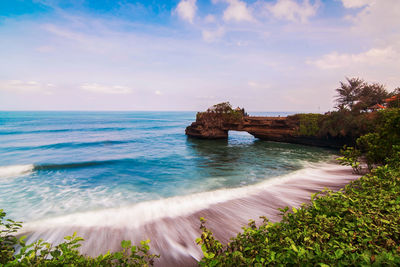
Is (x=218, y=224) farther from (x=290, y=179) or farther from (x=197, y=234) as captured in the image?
(x=290, y=179)

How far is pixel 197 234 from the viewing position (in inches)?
241

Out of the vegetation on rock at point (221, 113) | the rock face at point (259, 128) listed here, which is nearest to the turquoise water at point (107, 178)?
the rock face at point (259, 128)

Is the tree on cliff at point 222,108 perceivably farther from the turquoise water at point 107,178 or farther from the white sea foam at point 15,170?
the white sea foam at point 15,170

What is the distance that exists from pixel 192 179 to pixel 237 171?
3825 mm

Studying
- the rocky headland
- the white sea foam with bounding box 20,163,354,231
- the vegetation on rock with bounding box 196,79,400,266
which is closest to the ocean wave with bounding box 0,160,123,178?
the white sea foam with bounding box 20,163,354,231

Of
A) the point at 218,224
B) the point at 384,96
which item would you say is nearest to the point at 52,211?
the point at 218,224

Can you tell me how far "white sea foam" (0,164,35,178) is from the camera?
531 inches

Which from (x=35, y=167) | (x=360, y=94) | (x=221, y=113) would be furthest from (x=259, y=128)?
(x=35, y=167)

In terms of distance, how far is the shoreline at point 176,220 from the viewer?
557 cm

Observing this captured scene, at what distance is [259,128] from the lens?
2969 centimetres

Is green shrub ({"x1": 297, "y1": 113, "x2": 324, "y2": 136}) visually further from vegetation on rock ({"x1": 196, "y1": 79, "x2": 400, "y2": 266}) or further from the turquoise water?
vegetation on rock ({"x1": 196, "y1": 79, "x2": 400, "y2": 266})

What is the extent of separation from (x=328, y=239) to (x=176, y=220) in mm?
5472

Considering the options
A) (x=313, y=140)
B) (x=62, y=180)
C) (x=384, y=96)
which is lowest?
(x=62, y=180)

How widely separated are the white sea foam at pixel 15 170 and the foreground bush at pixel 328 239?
1735 centimetres
